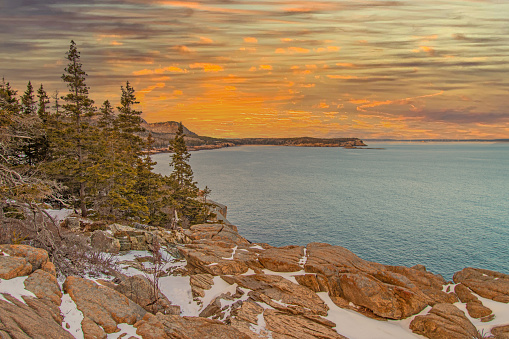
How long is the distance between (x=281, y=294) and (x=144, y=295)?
682 centimetres

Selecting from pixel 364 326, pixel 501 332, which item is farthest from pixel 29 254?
pixel 501 332

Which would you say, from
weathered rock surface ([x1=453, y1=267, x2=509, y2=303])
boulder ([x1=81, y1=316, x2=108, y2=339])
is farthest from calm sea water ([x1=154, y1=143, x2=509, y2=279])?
boulder ([x1=81, y1=316, x2=108, y2=339])

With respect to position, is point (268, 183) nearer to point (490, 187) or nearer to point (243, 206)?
point (243, 206)

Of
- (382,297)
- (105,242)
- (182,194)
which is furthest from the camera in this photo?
(182,194)

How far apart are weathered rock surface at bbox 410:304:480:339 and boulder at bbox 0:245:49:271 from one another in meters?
15.9

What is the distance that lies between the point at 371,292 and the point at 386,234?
105 feet

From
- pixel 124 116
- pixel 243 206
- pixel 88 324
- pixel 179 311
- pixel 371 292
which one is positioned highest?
pixel 124 116

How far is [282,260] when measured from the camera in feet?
58.3

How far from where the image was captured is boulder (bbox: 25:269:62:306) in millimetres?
9014

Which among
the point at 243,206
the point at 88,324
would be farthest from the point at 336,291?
the point at 243,206

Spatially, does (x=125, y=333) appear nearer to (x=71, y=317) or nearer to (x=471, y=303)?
(x=71, y=317)

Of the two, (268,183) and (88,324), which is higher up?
(88,324)

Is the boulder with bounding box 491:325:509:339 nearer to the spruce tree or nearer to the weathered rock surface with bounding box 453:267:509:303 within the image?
the weathered rock surface with bounding box 453:267:509:303

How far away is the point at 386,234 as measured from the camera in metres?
42.8
